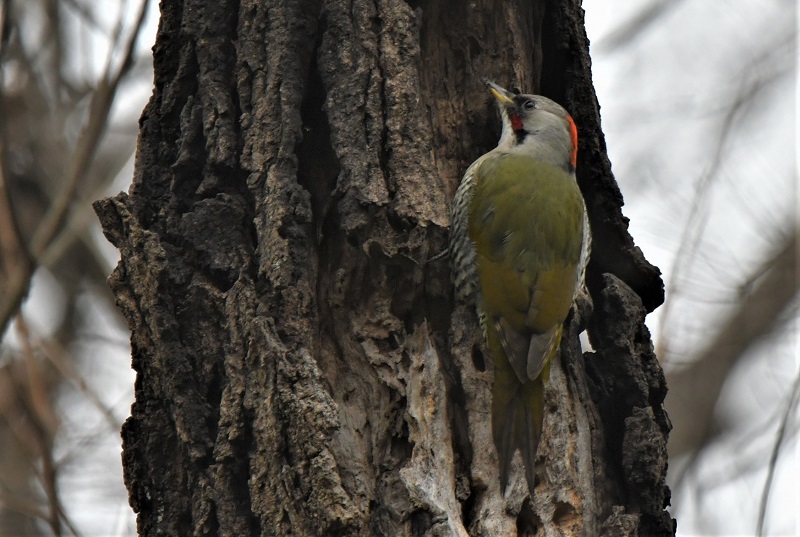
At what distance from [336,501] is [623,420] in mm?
1198

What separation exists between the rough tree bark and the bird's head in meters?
0.39

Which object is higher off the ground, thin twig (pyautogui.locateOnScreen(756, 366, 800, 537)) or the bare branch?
the bare branch

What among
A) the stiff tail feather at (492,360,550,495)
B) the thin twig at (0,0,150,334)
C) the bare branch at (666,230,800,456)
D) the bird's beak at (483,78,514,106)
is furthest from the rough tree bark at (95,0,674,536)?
the bare branch at (666,230,800,456)

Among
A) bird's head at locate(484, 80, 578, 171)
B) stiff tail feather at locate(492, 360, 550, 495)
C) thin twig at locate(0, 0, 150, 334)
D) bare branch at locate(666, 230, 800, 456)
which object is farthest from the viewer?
bare branch at locate(666, 230, 800, 456)

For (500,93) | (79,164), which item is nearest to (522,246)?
(500,93)

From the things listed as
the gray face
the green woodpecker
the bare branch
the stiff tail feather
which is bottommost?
the stiff tail feather

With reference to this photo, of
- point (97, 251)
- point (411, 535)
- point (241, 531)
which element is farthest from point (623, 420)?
point (97, 251)

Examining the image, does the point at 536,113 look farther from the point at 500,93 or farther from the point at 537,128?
the point at 500,93

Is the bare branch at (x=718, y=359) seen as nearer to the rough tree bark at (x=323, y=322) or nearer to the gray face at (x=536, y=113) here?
the gray face at (x=536, y=113)

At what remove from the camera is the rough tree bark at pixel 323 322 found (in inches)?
115

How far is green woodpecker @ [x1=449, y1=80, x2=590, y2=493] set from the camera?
350 cm

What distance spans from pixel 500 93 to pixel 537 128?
1.17 ft

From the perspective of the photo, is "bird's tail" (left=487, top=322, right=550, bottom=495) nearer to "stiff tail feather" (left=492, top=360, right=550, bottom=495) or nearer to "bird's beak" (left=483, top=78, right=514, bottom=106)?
"stiff tail feather" (left=492, top=360, right=550, bottom=495)

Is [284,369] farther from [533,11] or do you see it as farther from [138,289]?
[533,11]
